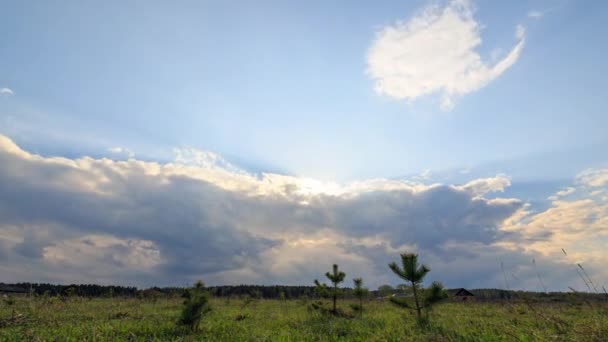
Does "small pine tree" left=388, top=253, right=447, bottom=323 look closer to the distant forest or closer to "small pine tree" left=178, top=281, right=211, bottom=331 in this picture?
the distant forest

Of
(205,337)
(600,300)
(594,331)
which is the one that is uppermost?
(600,300)

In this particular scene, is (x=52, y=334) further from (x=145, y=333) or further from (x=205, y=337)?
(x=205, y=337)

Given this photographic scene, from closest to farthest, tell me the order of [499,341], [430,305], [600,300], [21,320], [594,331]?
[594,331] < [600,300] < [499,341] < [21,320] < [430,305]

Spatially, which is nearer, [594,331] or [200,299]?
[594,331]

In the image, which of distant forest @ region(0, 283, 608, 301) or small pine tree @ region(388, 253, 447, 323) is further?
small pine tree @ region(388, 253, 447, 323)

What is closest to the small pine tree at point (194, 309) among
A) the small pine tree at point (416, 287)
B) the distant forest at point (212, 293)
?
the distant forest at point (212, 293)

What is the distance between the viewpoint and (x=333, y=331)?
1116cm

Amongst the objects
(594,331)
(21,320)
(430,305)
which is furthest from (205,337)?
(594,331)

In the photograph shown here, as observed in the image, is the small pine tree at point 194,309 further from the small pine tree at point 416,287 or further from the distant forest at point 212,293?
the small pine tree at point 416,287

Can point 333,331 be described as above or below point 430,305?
below

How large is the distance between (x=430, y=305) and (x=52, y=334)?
11343mm

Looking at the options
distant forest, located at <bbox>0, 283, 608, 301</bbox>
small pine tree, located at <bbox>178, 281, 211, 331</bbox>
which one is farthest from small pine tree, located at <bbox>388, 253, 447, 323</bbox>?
small pine tree, located at <bbox>178, 281, 211, 331</bbox>

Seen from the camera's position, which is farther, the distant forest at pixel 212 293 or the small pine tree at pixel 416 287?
the small pine tree at pixel 416 287

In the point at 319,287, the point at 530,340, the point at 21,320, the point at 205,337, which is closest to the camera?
the point at 530,340
